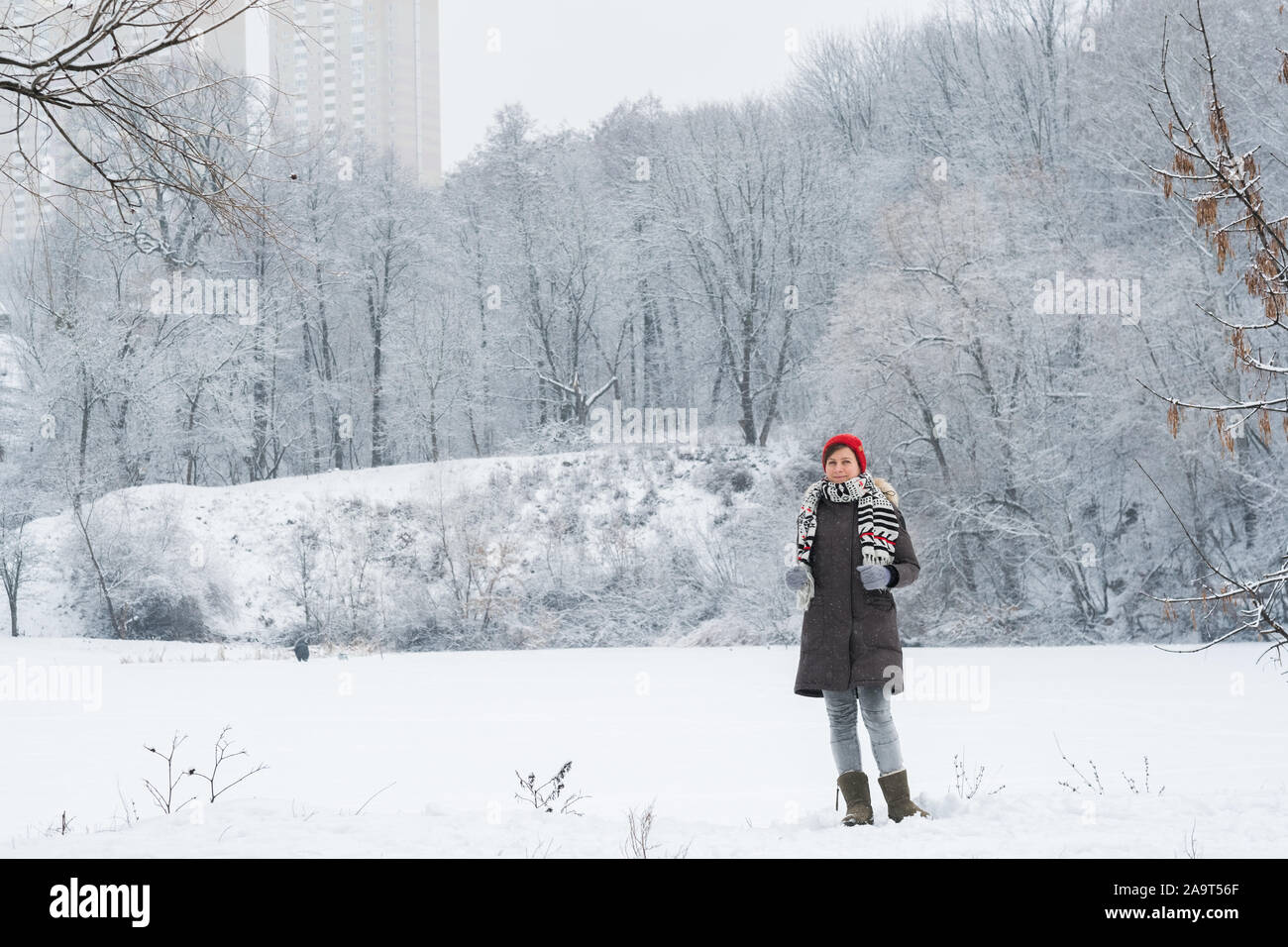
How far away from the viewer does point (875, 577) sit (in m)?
5.33

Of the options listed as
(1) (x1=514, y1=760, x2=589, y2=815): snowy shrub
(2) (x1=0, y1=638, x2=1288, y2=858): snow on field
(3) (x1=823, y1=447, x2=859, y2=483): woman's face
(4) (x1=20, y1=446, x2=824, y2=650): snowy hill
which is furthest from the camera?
(4) (x1=20, y1=446, x2=824, y2=650): snowy hill

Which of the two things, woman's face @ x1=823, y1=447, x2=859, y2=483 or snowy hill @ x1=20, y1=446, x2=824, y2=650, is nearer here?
woman's face @ x1=823, y1=447, x2=859, y2=483

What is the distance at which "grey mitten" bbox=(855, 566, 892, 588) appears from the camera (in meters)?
5.32

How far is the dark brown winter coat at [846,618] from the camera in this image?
214 inches

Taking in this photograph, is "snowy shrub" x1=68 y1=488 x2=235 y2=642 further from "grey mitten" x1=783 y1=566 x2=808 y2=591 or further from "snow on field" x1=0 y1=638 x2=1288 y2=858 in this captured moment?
"grey mitten" x1=783 y1=566 x2=808 y2=591

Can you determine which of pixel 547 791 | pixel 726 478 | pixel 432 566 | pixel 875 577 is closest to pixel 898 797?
pixel 875 577

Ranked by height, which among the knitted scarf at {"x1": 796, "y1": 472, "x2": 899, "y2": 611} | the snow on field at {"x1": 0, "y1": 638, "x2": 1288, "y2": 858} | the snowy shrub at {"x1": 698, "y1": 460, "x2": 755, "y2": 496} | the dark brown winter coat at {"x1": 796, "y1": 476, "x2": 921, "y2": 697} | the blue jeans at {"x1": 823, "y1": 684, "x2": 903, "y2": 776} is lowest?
the snow on field at {"x1": 0, "y1": 638, "x2": 1288, "y2": 858}

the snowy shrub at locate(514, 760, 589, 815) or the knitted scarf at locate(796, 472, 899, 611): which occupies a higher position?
the knitted scarf at locate(796, 472, 899, 611)

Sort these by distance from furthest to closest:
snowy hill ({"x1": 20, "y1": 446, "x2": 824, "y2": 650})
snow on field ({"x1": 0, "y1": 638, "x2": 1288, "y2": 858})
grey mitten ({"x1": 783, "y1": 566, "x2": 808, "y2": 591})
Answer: snowy hill ({"x1": 20, "y1": 446, "x2": 824, "y2": 650}) → grey mitten ({"x1": 783, "y1": 566, "x2": 808, "y2": 591}) → snow on field ({"x1": 0, "y1": 638, "x2": 1288, "y2": 858})

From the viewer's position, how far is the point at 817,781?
8727 millimetres

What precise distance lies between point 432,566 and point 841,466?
76.3 feet

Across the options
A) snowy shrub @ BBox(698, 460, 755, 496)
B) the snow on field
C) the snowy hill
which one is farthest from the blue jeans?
snowy shrub @ BBox(698, 460, 755, 496)

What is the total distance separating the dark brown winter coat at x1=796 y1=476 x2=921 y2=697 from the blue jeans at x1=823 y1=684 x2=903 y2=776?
9 centimetres

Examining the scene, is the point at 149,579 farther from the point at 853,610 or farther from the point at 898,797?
the point at 898,797
